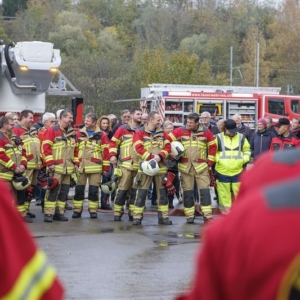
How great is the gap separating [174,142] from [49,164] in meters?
1.87

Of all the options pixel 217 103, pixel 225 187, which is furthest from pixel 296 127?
pixel 217 103

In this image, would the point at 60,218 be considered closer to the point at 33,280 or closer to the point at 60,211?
the point at 60,211

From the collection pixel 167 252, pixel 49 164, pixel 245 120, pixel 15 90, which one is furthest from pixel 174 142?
pixel 245 120

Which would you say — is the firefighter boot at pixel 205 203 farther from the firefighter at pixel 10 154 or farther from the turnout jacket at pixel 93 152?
the firefighter at pixel 10 154

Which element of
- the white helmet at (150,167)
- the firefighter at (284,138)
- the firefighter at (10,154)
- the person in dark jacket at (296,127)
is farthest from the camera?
the person in dark jacket at (296,127)

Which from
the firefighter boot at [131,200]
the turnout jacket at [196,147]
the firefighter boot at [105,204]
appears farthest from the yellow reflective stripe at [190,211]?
the firefighter boot at [105,204]

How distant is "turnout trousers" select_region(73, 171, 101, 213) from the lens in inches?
517

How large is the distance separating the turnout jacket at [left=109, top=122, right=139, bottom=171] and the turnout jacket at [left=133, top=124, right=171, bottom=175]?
12.2 inches

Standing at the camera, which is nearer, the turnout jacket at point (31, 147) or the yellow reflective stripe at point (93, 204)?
the turnout jacket at point (31, 147)

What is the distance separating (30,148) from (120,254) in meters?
3.51

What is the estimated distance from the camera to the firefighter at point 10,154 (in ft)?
39.2

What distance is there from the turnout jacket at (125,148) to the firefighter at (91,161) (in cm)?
26

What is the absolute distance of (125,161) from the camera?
12906 mm

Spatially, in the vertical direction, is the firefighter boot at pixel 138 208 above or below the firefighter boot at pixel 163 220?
above
